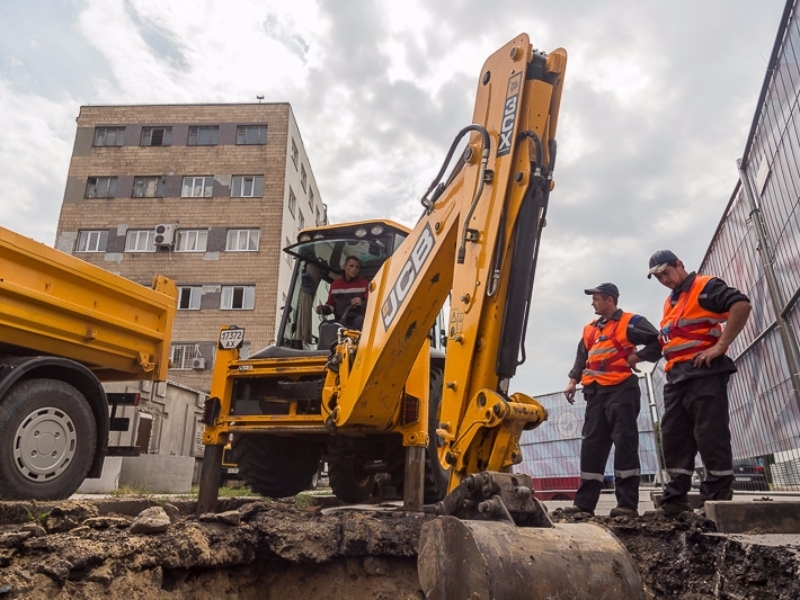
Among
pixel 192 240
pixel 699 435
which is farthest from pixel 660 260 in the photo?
pixel 192 240

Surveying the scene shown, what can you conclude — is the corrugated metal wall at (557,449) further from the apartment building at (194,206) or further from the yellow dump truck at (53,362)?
the apartment building at (194,206)

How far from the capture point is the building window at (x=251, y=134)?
26531 mm

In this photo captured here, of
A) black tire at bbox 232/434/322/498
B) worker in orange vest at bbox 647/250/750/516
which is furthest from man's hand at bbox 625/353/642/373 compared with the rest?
black tire at bbox 232/434/322/498

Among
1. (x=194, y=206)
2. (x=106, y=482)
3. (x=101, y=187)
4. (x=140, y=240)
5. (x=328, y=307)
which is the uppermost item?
(x=101, y=187)

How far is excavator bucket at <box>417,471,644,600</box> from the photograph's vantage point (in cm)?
210

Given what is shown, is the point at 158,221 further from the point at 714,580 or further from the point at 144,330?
the point at 714,580

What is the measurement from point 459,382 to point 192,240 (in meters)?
24.3

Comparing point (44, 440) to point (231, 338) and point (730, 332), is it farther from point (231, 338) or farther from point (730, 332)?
point (730, 332)

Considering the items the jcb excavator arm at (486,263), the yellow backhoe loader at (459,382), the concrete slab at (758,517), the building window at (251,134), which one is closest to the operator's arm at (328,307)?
the yellow backhoe loader at (459,382)

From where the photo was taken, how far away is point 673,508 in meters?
3.69

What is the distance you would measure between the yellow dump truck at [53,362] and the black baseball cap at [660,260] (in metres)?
4.32

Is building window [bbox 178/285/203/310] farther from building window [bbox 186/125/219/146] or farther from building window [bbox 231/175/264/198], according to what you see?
building window [bbox 186/125/219/146]

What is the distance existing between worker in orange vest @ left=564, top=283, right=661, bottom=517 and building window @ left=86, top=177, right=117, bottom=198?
2614 centimetres

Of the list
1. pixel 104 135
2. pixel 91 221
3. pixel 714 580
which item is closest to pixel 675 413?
pixel 714 580
